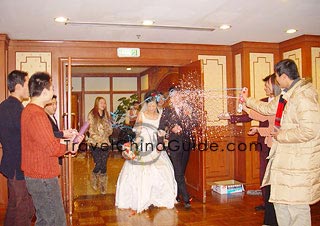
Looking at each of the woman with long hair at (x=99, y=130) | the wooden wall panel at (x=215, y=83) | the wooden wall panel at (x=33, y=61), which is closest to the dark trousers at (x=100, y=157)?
the woman with long hair at (x=99, y=130)

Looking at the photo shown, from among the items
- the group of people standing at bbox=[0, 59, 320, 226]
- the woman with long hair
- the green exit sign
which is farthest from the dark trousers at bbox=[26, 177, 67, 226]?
the woman with long hair

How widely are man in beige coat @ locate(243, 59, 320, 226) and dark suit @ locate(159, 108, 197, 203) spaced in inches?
75.5

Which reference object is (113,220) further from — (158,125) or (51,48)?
(51,48)

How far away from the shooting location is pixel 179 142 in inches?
169

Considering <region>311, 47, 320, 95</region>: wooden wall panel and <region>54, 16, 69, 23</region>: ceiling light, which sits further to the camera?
<region>311, 47, 320, 95</region>: wooden wall panel

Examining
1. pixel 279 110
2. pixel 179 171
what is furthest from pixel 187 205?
pixel 279 110

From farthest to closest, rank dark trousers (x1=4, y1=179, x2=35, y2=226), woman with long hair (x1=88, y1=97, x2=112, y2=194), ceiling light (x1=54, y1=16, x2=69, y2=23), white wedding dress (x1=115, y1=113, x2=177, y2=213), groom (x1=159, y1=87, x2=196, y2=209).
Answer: woman with long hair (x1=88, y1=97, x2=112, y2=194), groom (x1=159, y1=87, x2=196, y2=209), white wedding dress (x1=115, y1=113, x2=177, y2=213), ceiling light (x1=54, y1=16, x2=69, y2=23), dark trousers (x1=4, y1=179, x2=35, y2=226)

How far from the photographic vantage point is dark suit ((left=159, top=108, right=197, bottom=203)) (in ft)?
14.0

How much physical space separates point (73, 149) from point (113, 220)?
1.58m

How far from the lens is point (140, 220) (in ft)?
12.4

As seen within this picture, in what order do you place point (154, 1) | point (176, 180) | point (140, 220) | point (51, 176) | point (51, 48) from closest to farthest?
point (51, 176) → point (154, 1) → point (140, 220) → point (176, 180) → point (51, 48)

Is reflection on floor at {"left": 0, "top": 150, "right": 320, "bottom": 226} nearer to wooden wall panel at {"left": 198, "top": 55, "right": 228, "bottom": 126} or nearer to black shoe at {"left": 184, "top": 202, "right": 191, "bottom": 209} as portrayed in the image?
black shoe at {"left": 184, "top": 202, "right": 191, "bottom": 209}

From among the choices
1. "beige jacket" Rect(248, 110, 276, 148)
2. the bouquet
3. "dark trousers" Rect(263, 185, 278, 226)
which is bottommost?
"dark trousers" Rect(263, 185, 278, 226)

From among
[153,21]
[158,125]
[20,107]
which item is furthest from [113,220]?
[153,21]
